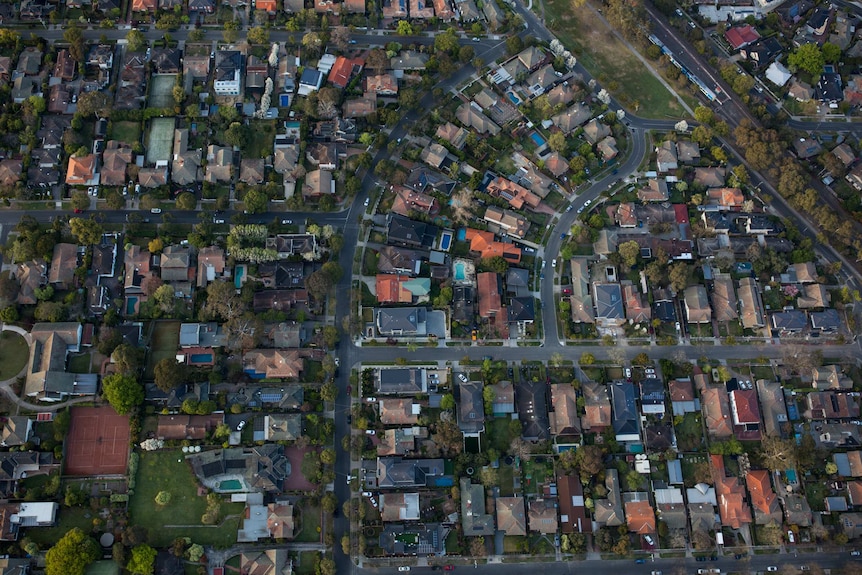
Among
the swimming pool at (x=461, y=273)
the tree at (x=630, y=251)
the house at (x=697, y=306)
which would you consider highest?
the tree at (x=630, y=251)

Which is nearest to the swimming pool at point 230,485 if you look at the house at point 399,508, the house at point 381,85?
the house at point 399,508

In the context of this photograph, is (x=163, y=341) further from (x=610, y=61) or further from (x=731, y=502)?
(x=610, y=61)

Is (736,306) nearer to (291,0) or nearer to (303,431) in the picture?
(303,431)

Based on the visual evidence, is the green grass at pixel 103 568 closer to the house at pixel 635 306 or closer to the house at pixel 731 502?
the house at pixel 635 306

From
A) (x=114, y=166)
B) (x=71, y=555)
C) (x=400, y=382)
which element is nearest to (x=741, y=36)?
(x=400, y=382)

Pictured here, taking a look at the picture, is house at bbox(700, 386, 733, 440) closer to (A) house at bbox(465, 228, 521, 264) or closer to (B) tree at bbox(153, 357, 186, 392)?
(A) house at bbox(465, 228, 521, 264)

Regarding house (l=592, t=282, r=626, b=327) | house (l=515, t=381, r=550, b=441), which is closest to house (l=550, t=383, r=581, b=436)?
house (l=515, t=381, r=550, b=441)

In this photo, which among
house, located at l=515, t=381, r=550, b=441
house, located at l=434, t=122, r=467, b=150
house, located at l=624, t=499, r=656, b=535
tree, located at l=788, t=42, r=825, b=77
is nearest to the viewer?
house, located at l=624, t=499, r=656, b=535

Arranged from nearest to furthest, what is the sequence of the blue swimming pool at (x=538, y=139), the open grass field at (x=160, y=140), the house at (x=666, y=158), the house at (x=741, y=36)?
1. the open grass field at (x=160, y=140)
2. the house at (x=666, y=158)
3. the blue swimming pool at (x=538, y=139)
4. the house at (x=741, y=36)
